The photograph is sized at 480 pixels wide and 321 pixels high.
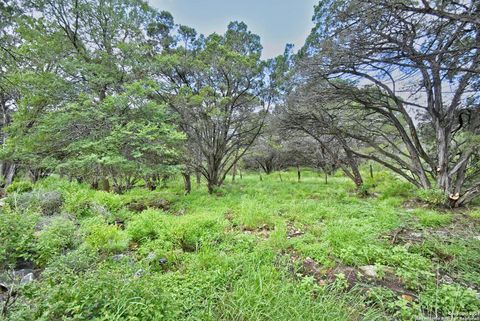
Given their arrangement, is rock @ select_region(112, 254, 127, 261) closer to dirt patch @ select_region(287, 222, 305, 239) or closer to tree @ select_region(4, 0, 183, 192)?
dirt patch @ select_region(287, 222, 305, 239)

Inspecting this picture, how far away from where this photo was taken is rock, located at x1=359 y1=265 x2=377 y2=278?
100 inches

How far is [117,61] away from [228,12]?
4.81 m

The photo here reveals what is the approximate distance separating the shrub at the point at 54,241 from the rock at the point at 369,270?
3.80m

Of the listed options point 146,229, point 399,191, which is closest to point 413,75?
point 399,191

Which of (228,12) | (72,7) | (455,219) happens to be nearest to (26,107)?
(72,7)

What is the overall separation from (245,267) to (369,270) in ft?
5.05

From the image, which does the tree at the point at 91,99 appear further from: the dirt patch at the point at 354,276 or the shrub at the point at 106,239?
the dirt patch at the point at 354,276

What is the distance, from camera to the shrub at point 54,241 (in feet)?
8.92

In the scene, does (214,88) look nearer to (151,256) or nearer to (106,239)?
(106,239)

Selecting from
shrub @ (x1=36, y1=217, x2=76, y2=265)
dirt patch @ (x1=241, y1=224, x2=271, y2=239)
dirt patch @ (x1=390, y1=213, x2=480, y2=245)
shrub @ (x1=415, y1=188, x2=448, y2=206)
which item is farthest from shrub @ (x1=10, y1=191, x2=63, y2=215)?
shrub @ (x1=415, y1=188, x2=448, y2=206)

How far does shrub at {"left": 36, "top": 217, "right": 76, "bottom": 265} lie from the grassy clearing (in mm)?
13

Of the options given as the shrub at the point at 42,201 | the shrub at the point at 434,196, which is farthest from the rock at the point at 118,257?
the shrub at the point at 434,196

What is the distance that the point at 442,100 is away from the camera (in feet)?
21.3

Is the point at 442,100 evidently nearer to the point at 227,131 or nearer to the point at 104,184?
the point at 227,131
